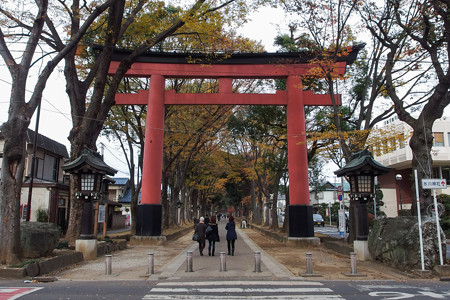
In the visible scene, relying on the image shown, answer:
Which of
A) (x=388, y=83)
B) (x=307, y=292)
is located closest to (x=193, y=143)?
(x=388, y=83)

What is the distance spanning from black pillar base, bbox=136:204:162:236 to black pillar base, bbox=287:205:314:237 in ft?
24.0

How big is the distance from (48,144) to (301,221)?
72.9ft

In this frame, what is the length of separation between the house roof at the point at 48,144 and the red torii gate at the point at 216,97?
1106 cm

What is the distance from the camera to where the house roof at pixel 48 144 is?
86.2 ft

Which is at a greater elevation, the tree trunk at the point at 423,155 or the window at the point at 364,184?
the tree trunk at the point at 423,155

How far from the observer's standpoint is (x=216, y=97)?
768 inches

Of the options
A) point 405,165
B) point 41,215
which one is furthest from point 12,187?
point 405,165

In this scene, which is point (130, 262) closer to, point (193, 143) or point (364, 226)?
point (364, 226)

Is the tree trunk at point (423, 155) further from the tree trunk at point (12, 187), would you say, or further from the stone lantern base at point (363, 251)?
the tree trunk at point (12, 187)

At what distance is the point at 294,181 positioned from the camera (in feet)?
62.1

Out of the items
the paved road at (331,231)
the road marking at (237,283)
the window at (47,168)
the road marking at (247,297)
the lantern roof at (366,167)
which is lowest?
the paved road at (331,231)

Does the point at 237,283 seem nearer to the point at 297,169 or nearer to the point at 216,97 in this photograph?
the point at 297,169

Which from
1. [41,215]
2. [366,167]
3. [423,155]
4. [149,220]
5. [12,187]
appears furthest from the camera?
[41,215]

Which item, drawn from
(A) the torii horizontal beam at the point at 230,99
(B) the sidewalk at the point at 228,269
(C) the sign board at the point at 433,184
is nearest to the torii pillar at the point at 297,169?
(A) the torii horizontal beam at the point at 230,99
